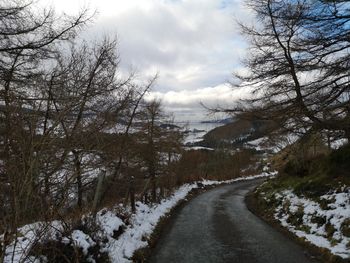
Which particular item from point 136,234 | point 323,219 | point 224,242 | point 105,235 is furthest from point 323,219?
point 105,235

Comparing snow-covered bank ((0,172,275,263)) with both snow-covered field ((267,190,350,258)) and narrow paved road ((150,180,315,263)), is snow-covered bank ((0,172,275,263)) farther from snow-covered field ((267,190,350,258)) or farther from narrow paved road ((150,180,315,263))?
snow-covered field ((267,190,350,258))

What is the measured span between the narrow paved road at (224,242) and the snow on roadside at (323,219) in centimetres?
66

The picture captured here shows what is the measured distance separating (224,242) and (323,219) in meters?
3.15

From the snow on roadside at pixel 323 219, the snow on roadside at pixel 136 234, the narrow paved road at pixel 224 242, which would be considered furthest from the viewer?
the snow on roadside at pixel 323 219

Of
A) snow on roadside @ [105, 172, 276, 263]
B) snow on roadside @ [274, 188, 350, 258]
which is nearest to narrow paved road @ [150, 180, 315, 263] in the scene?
snow on roadside @ [105, 172, 276, 263]

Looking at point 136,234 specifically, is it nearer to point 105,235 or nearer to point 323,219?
point 105,235

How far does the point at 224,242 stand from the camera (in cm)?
1186

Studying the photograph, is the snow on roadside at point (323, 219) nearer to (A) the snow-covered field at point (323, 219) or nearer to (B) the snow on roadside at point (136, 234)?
(A) the snow-covered field at point (323, 219)

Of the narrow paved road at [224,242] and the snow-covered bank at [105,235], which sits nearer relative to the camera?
the snow-covered bank at [105,235]

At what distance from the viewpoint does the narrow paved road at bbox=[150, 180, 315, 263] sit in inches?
390

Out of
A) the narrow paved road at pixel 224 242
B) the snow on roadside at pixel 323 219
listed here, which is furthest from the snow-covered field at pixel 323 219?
the narrow paved road at pixel 224 242

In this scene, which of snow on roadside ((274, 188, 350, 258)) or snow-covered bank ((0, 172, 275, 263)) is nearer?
snow-covered bank ((0, 172, 275, 263))

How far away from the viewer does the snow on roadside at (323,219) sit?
1034 centimetres

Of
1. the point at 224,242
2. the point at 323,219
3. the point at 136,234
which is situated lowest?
the point at 224,242
